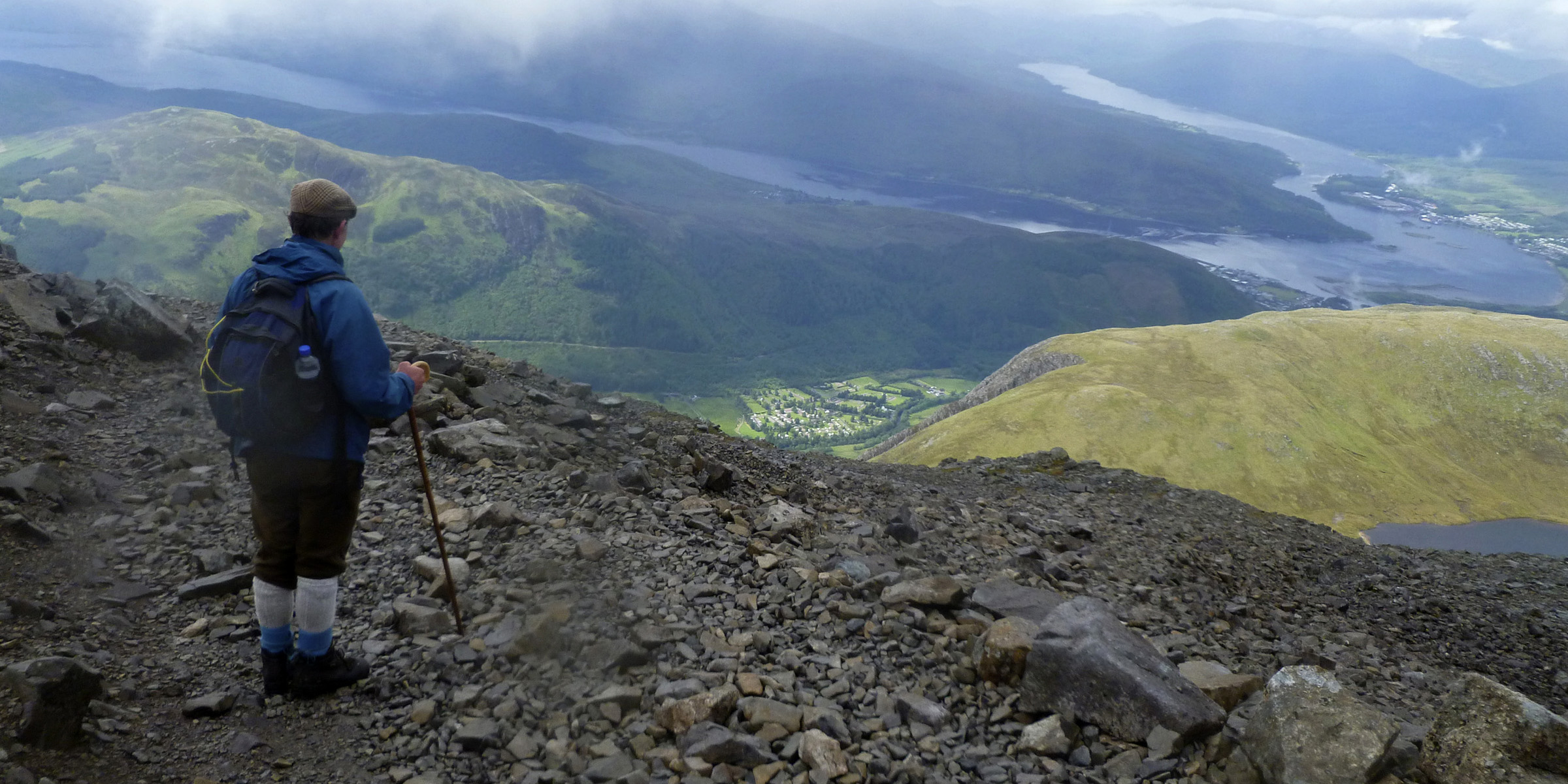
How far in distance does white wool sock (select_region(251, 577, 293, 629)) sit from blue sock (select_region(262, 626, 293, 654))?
0.03 m

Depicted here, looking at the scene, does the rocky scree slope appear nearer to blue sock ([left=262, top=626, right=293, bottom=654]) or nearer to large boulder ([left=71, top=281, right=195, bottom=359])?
large boulder ([left=71, top=281, right=195, bottom=359])

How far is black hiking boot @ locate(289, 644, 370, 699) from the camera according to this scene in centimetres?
609

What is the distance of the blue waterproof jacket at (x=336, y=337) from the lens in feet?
18.4

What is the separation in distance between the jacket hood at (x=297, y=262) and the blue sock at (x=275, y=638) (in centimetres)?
272

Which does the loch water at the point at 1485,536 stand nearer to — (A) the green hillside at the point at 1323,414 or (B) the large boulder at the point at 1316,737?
(A) the green hillside at the point at 1323,414

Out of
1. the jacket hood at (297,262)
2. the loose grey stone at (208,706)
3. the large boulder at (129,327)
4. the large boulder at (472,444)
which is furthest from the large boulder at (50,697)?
the large boulder at (129,327)

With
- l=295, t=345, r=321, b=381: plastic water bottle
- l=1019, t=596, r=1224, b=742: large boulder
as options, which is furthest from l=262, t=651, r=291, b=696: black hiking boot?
l=1019, t=596, r=1224, b=742: large boulder

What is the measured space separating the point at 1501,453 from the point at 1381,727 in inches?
5537

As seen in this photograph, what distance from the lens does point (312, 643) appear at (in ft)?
19.9

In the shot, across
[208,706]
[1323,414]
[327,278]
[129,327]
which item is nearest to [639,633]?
[208,706]

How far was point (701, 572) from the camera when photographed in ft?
28.5

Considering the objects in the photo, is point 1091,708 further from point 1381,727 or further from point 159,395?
point 159,395

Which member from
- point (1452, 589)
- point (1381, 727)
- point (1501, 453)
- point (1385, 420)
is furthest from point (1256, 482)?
point (1381, 727)

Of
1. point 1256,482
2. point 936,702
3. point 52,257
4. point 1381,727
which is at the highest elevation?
point 1381,727
